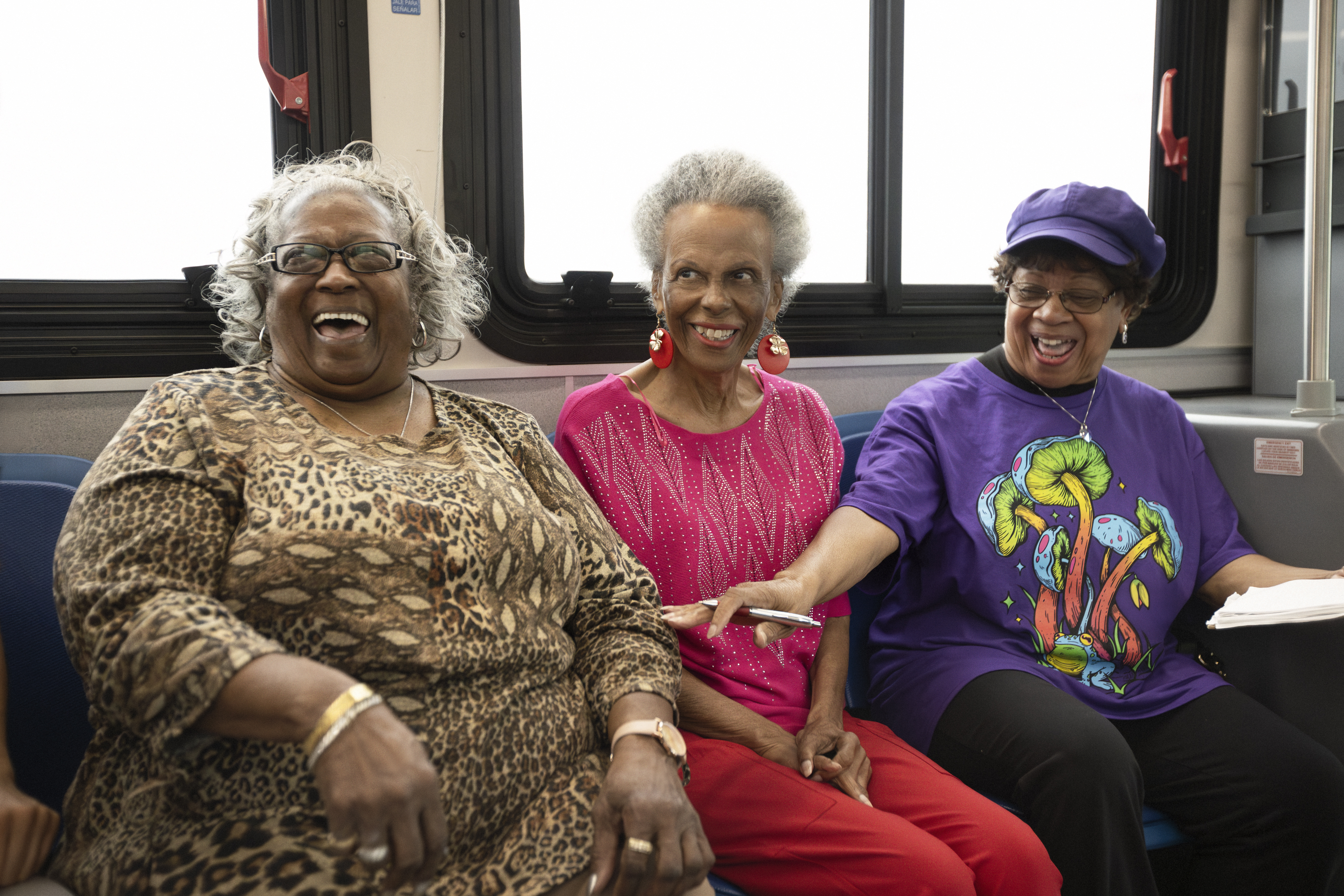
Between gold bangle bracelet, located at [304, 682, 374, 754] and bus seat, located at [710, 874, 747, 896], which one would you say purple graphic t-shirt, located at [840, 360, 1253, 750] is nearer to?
bus seat, located at [710, 874, 747, 896]

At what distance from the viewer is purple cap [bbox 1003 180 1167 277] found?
1.78 m

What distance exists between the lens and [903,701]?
1.68 m

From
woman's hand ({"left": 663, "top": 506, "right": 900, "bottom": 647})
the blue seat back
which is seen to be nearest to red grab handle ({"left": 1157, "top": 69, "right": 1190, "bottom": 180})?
woman's hand ({"left": 663, "top": 506, "right": 900, "bottom": 647})

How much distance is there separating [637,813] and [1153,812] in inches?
39.8

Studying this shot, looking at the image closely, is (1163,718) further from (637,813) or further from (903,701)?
(637,813)

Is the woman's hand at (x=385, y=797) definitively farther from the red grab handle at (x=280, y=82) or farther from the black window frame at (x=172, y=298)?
the red grab handle at (x=280, y=82)

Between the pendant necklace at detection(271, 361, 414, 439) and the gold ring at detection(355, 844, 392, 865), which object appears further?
the pendant necklace at detection(271, 361, 414, 439)

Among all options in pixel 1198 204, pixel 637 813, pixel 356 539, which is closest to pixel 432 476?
pixel 356 539

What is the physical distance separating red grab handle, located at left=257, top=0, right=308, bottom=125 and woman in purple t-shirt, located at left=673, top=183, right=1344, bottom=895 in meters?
1.35

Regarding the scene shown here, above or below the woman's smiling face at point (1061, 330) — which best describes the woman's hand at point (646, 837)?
below

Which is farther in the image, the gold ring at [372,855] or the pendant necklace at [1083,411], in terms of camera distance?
the pendant necklace at [1083,411]

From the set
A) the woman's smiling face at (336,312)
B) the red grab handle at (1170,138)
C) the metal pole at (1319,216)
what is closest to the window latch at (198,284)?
the woman's smiling face at (336,312)

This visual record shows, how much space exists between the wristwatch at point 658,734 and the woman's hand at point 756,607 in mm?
159

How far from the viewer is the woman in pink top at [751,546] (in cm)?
132
